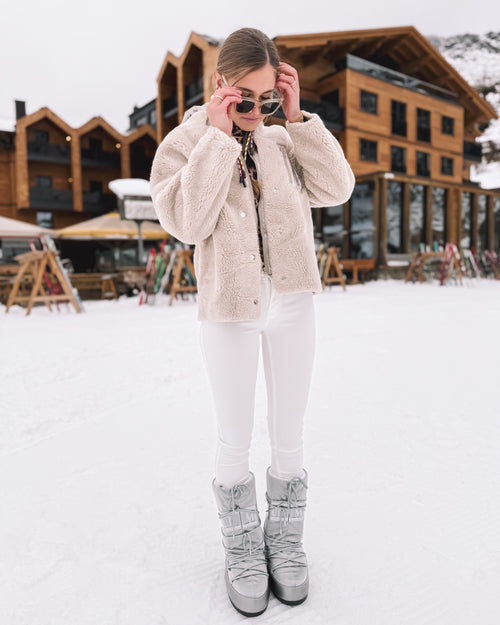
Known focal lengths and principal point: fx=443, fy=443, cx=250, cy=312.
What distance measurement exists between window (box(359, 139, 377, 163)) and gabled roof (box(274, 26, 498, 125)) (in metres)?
2.90

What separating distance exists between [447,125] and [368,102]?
198 inches

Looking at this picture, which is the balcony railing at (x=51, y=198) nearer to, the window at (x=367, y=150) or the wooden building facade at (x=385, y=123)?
the wooden building facade at (x=385, y=123)

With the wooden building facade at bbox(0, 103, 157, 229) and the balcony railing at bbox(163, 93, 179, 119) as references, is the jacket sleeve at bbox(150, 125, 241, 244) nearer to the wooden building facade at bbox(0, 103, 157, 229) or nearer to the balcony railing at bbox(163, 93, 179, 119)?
the balcony railing at bbox(163, 93, 179, 119)

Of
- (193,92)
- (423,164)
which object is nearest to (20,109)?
(193,92)

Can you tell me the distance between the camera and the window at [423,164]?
17.5 m

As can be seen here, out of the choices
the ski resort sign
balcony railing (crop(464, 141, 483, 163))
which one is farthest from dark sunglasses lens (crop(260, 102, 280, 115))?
balcony railing (crop(464, 141, 483, 163))

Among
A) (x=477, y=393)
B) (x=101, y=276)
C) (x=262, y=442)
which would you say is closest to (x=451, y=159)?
(x=101, y=276)

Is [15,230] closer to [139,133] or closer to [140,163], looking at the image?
[139,133]

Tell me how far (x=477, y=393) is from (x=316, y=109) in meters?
13.0

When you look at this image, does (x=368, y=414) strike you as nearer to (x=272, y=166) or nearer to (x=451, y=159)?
(x=272, y=166)

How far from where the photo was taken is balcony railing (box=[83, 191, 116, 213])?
2097 cm

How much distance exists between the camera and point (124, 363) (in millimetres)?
3861

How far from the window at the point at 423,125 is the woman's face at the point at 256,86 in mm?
18351

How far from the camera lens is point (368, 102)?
50.3 ft
